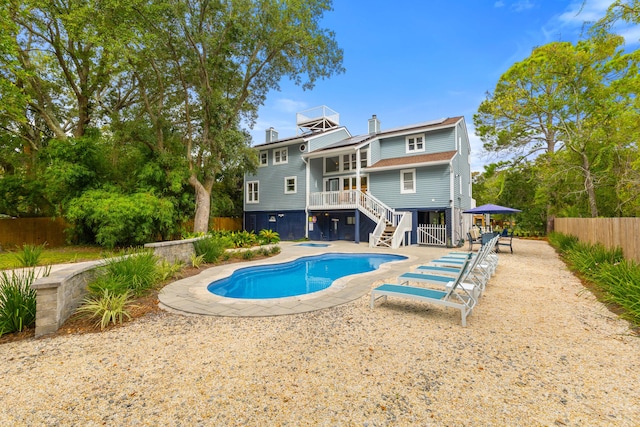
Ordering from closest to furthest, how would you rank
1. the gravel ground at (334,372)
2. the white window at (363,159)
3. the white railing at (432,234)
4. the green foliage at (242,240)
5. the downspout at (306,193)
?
the gravel ground at (334,372), the green foliage at (242,240), the white railing at (432,234), the white window at (363,159), the downspout at (306,193)

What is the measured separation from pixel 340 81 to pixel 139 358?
690 inches

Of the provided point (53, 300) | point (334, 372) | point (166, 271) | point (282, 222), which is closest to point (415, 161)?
point (282, 222)

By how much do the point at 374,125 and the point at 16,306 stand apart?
67.1 ft

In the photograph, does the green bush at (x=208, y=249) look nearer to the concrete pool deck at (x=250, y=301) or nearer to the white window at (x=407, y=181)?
the concrete pool deck at (x=250, y=301)

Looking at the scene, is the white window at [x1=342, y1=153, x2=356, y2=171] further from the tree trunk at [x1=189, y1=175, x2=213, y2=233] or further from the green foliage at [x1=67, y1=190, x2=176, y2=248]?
the green foliage at [x1=67, y1=190, x2=176, y2=248]

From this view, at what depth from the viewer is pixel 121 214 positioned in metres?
11.6

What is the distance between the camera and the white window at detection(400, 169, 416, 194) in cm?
1764

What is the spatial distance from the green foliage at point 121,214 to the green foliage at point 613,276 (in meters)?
14.8

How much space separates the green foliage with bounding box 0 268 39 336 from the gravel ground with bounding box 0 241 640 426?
504 mm

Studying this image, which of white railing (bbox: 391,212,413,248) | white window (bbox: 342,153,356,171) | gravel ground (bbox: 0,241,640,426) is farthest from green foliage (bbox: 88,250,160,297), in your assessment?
white window (bbox: 342,153,356,171)

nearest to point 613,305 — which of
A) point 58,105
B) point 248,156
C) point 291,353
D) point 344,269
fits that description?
point 291,353

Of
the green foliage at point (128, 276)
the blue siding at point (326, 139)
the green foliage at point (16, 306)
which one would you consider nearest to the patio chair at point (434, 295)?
the green foliage at point (128, 276)

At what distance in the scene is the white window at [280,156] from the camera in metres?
21.6

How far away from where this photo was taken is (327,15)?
1549cm
